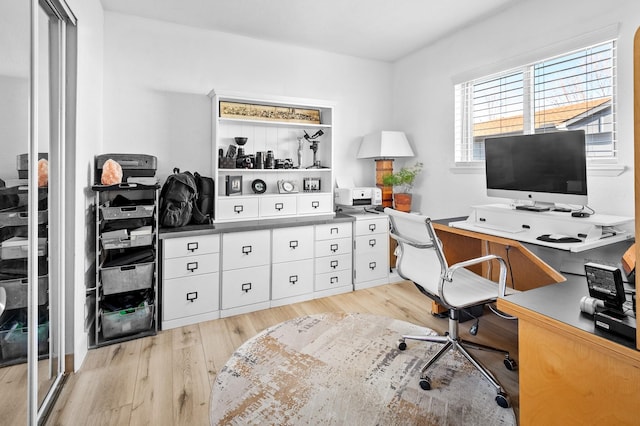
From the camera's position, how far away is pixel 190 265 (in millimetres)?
2660

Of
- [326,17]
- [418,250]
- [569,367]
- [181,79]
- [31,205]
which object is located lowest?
[569,367]

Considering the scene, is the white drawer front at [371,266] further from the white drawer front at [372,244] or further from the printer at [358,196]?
the printer at [358,196]

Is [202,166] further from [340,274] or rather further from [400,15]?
[400,15]

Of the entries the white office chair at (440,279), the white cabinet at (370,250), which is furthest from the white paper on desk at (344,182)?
the white office chair at (440,279)

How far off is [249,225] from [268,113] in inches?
44.7

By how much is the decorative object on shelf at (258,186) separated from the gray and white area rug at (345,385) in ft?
4.55

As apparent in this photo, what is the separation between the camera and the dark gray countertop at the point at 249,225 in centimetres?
263

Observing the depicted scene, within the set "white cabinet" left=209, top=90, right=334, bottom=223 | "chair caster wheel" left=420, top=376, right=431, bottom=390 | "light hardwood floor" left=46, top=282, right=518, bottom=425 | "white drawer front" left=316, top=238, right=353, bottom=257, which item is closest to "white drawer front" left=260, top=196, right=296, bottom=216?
"white cabinet" left=209, top=90, right=334, bottom=223

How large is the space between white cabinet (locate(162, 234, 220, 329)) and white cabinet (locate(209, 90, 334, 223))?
377 millimetres

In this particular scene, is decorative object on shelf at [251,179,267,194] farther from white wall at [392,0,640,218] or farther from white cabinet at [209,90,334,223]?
white wall at [392,0,640,218]

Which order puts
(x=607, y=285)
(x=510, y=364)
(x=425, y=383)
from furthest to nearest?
(x=510, y=364), (x=425, y=383), (x=607, y=285)

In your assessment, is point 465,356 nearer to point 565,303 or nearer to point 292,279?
point 565,303

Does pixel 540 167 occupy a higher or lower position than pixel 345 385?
higher

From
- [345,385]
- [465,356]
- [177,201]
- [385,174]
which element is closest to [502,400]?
[465,356]
